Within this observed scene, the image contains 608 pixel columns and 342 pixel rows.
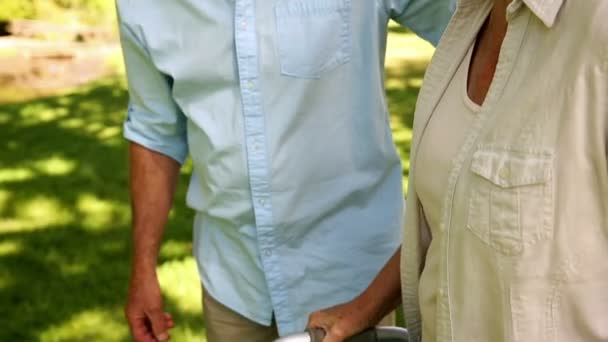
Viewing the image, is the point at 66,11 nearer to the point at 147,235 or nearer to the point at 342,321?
the point at 147,235

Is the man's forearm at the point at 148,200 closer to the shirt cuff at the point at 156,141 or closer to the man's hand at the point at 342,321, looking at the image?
the shirt cuff at the point at 156,141

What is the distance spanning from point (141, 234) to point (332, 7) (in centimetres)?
93

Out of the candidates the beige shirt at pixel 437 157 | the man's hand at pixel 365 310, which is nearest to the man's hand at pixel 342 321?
the man's hand at pixel 365 310

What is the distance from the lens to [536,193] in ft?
4.19

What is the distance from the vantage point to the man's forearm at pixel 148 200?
103 inches

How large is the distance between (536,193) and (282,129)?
104 cm

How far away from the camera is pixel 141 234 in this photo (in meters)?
2.63

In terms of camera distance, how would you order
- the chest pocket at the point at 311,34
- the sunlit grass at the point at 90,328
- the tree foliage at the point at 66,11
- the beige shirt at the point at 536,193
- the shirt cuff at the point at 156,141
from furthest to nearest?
the tree foliage at the point at 66,11 → the sunlit grass at the point at 90,328 → the shirt cuff at the point at 156,141 → the chest pocket at the point at 311,34 → the beige shirt at the point at 536,193

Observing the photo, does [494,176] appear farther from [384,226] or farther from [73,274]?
[73,274]

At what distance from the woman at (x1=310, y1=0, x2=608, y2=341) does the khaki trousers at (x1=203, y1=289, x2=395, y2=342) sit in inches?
38.0

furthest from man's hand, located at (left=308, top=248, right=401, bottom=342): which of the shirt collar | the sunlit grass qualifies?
the sunlit grass

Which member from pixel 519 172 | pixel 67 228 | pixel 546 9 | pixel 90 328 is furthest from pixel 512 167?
pixel 67 228

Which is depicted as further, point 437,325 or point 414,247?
point 414,247

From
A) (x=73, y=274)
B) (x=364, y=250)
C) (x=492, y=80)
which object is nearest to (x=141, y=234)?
(x=364, y=250)
